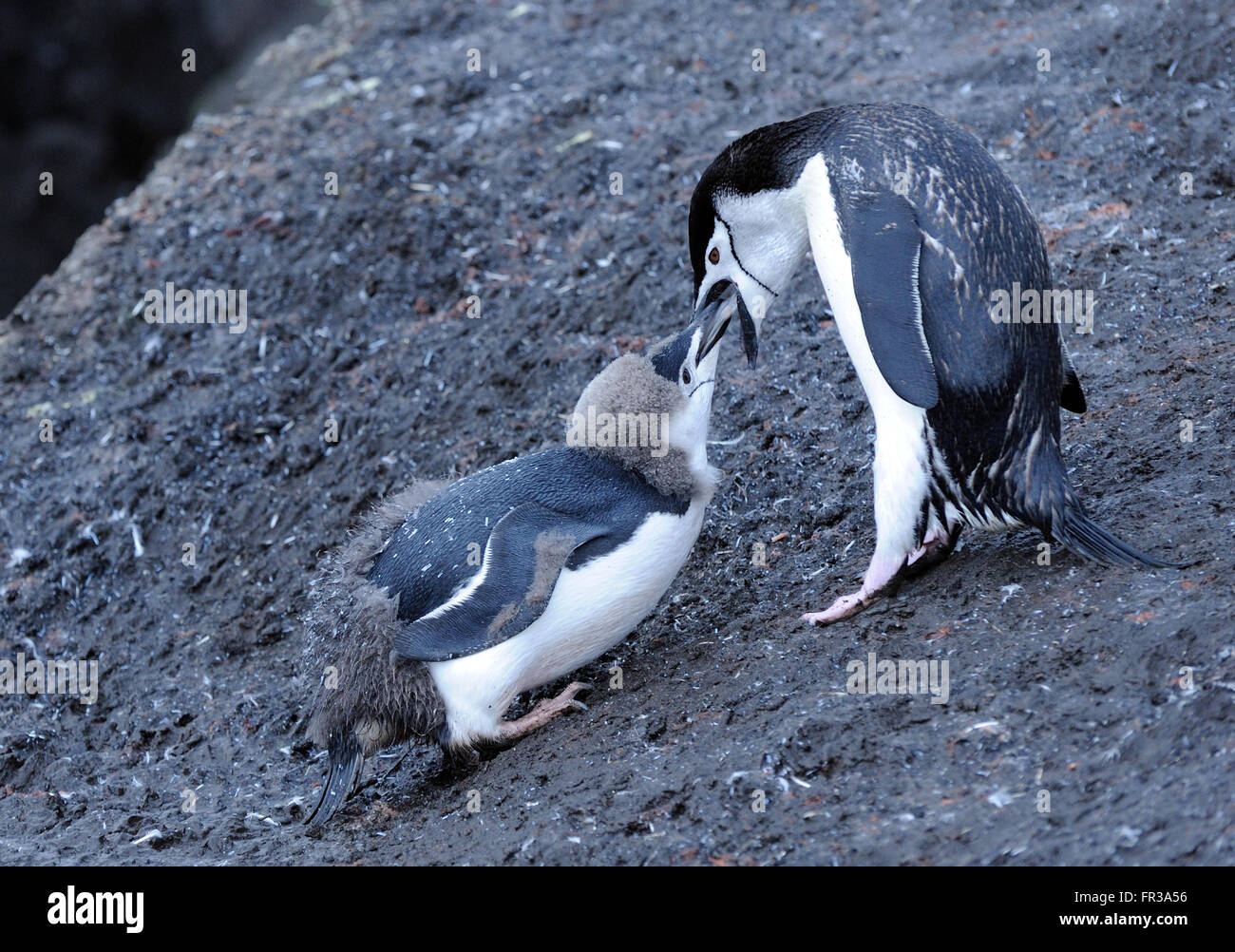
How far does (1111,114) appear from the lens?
613 cm

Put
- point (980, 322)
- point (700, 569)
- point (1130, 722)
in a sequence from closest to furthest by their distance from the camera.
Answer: point (1130, 722), point (980, 322), point (700, 569)

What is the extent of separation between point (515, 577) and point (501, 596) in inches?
2.6

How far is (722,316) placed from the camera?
4031mm

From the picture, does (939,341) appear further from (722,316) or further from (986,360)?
(722,316)

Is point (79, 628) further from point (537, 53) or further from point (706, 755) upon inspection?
point (537, 53)

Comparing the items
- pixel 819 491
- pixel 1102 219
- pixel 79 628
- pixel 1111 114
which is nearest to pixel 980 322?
pixel 819 491

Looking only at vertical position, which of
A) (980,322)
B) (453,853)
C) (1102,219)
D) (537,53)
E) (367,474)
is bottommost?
(453,853)

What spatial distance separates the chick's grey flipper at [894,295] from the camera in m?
3.43

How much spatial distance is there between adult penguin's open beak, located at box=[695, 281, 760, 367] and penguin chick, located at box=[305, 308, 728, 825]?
0.07 meters

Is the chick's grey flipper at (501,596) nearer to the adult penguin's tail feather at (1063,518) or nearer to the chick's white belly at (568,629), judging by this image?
the chick's white belly at (568,629)

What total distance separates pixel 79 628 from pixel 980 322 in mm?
3612

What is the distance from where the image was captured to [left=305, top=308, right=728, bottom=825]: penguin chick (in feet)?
11.5

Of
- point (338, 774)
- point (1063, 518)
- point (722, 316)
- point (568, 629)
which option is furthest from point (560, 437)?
point (1063, 518)

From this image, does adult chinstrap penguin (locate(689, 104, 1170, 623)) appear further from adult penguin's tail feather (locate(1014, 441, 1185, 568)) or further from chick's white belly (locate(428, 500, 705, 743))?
chick's white belly (locate(428, 500, 705, 743))
